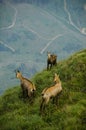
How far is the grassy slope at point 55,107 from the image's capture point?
442 inches

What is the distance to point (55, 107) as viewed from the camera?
1186 centimetres

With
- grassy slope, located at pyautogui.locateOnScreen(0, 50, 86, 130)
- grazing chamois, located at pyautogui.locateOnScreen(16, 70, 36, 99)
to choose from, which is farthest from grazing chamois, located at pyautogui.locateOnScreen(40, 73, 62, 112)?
grazing chamois, located at pyautogui.locateOnScreen(16, 70, 36, 99)

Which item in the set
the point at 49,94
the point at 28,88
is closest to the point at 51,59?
the point at 28,88

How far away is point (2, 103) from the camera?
44.7ft

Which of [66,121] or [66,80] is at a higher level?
[66,80]

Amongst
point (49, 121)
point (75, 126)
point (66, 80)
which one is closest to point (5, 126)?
point (49, 121)

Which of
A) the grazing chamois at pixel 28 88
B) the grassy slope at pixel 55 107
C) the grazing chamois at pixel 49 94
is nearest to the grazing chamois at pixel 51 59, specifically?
the grassy slope at pixel 55 107

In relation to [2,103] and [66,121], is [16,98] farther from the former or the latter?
[66,121]

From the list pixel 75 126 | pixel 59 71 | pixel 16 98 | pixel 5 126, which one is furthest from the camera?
pixel 59 71

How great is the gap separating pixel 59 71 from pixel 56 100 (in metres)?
2.85

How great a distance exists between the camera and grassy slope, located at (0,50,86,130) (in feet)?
36.9

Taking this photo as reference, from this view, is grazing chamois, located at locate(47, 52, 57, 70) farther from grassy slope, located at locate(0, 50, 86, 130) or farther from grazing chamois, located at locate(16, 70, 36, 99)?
grazing chamois, located at locate(16, 70, 36, 99)

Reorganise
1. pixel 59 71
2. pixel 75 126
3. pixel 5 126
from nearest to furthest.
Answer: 1. pixel 75 126
2. pixel 5 126
3. pixel 59 71

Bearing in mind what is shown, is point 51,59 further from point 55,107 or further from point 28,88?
point 55,107
